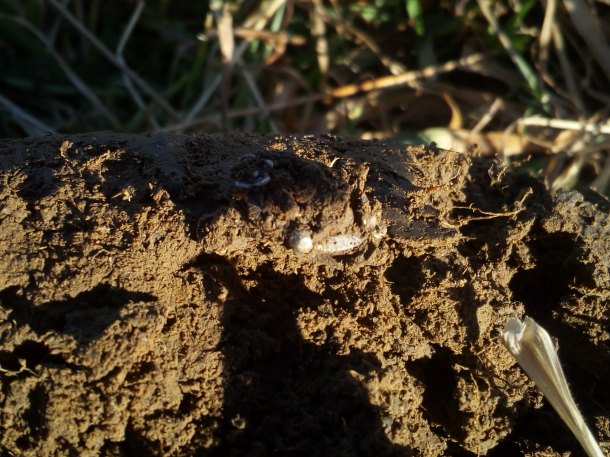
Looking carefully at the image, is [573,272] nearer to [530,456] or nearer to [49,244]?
[530,456]

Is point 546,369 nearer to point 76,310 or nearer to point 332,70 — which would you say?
point 76,310

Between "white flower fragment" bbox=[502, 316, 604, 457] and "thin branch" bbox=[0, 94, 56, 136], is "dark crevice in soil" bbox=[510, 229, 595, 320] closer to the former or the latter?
"white flower fragment" bbox=[502, 316, 604, 457]

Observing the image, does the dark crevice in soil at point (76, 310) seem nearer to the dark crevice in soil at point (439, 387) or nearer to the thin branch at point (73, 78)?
the dark crevice in soil at point (439, 387)

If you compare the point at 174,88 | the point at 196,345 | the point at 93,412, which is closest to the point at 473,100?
the point at 174,88

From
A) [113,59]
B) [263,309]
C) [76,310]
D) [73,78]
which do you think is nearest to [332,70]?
[113,59]

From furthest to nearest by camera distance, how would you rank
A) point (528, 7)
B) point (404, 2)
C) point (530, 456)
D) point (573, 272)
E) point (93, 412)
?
1. point (404, 2)
2. point (528, 7)
3. point (573, 272)
4. point (530, 456)
5. point (93, 412)

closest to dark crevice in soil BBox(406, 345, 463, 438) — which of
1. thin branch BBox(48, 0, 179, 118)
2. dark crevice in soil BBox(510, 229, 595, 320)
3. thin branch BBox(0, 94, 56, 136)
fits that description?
dark crevice in soil BBox(510, 229, 595, 320)
